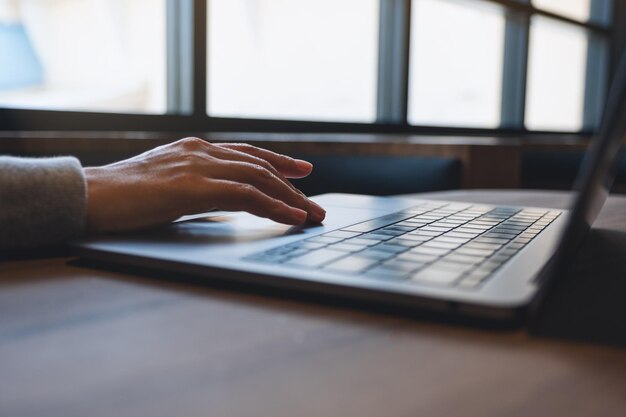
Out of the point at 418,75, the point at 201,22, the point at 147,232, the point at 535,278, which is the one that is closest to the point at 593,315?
the point at 535,278

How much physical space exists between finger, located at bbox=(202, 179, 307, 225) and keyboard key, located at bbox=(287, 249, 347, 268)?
0.15 m

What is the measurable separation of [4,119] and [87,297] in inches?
63.1

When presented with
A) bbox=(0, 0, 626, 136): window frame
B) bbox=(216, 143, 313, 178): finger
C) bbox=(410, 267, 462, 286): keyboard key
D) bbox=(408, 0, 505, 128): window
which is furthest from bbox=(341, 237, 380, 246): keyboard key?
bbox=(408, 0, 505, 128): window

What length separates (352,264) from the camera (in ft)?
1.68

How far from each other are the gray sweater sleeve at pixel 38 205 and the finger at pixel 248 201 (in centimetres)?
13

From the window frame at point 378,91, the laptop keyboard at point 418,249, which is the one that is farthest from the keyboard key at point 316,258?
the window frame at point 378,91

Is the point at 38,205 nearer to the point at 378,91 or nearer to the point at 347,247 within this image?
the point at 347,247

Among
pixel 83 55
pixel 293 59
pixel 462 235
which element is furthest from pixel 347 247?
pixel 293 59

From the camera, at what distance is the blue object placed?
1.98m

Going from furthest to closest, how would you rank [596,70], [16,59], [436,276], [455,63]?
1. [596,70]
2. [455,63]
3. [16,59]
4. [436,276]

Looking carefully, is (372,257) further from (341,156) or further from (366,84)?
(366,84)

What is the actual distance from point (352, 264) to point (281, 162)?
1.18ft

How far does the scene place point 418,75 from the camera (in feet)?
12.0

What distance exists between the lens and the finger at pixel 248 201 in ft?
2.30
